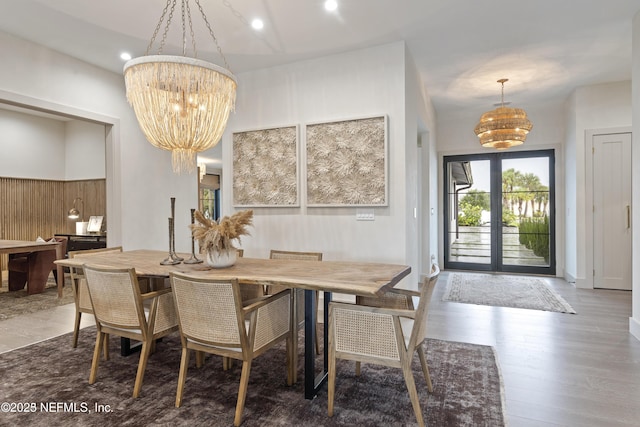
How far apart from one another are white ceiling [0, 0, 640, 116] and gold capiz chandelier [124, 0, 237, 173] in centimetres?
112

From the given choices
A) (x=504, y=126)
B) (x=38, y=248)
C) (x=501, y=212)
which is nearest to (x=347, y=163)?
(x=504, y=126)

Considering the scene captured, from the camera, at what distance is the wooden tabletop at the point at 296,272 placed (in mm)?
1935

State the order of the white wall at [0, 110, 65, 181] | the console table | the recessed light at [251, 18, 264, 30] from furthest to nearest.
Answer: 1. the white wall at [0, 110, 65, 181]
2. the console table
3. the recessed light at [251, 18, 264, 30]

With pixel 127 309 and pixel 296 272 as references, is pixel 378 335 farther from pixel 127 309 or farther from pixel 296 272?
pixel 127 309

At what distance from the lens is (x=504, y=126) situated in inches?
191

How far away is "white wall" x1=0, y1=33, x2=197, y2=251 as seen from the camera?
3.78 meters

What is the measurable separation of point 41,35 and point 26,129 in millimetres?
4352

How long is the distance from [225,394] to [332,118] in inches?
119

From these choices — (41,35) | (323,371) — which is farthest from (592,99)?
(41,35)

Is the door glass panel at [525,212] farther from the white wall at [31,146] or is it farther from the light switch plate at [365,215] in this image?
the white wall at [31,146]

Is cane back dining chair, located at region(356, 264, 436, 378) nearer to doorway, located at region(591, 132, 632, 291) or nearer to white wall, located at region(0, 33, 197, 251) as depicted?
white wall, located at region(0, 33, 197, 251)

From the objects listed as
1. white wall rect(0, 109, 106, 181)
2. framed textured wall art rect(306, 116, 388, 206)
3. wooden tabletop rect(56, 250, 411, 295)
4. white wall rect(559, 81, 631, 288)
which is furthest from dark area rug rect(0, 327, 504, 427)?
white wall rect(0, 109, 106, 181)

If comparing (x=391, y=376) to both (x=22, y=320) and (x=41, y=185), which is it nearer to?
(x=22, y=320)

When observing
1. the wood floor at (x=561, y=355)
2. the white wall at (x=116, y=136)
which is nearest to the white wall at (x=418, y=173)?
the wood floor at (x=561, y=355)
